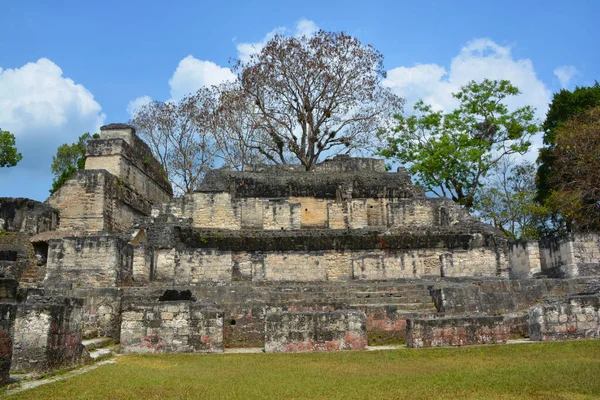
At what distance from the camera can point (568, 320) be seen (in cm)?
1019

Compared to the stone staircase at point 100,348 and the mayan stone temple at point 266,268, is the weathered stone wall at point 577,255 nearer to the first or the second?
the mayan stone temple at point 266,268

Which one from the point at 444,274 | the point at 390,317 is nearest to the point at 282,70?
the point at 444,274

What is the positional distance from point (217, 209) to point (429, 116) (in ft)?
50.9

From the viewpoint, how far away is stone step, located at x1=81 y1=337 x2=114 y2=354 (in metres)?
10.1

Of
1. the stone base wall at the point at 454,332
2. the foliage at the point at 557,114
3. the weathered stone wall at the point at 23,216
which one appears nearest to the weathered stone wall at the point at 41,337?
the stone base wall at the point at 454,332

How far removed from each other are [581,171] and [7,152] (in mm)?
23667

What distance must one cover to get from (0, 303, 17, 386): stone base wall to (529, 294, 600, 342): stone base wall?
8890 millimetres

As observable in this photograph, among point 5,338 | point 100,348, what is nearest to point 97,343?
point 100,348

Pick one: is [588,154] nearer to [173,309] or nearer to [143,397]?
[173,309]

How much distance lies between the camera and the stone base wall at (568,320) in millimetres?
10133

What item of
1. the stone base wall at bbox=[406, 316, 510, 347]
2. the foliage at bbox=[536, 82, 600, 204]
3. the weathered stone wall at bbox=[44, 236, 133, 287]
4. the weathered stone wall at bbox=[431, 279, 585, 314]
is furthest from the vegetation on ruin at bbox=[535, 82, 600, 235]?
the weathered stone wall at bbox=[44, 236, 133, 287]

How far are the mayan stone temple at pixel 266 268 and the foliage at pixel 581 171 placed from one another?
2.28 meters

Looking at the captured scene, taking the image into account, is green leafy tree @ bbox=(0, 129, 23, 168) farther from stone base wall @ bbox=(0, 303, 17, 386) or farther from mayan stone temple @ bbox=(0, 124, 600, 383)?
stone base wall @ bbox=(0, 303, 17, 386)

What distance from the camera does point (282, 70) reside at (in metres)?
27.8
